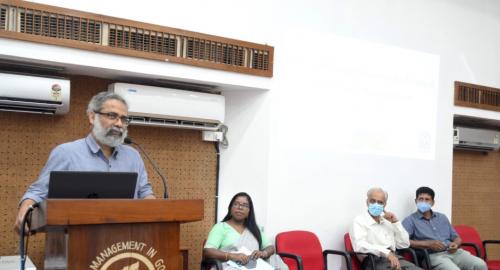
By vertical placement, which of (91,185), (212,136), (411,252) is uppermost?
(212,136)

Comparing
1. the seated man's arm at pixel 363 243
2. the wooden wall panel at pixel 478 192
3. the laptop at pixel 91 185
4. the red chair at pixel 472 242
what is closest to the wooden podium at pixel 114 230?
the laptop at pixel 91 185

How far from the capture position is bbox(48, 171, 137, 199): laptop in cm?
214

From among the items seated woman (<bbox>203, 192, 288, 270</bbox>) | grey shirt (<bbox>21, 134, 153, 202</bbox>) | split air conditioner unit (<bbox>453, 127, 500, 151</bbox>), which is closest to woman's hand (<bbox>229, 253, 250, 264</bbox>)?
seated woman (<bbox>203, 192, 288, 270</bbox>)

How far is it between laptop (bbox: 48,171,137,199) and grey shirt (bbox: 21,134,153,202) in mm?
167

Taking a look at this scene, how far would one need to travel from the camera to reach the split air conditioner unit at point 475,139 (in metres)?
5.94

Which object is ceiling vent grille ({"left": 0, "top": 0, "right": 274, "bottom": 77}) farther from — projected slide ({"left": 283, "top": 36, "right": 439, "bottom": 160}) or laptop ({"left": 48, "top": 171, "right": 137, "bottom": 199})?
laptop ({"left": 48, "top": 171, "right": 137, "bottom": 199})

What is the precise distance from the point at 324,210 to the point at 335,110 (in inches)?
35.7

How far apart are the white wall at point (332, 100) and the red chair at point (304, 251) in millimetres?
179

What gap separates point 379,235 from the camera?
→ 4.71m

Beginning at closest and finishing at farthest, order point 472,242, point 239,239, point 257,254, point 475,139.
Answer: point 257,254 → point 239,239 → point 472,242 → point 475,139

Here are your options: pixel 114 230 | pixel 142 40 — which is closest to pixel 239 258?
pixel 142 40

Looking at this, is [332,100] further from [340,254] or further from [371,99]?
[340,254]

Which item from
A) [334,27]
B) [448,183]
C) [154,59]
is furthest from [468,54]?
[154,59]

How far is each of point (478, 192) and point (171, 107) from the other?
410cm
